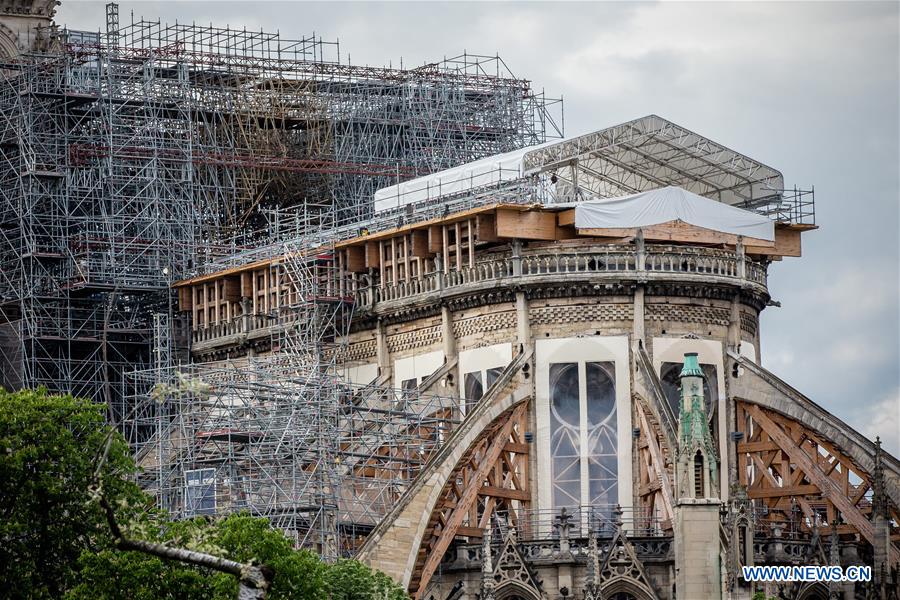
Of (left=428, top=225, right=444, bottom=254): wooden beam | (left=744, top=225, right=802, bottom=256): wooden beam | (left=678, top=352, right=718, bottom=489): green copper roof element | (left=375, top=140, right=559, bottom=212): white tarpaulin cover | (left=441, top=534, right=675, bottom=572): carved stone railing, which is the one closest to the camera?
(left=678, top=352, right=718, bottom=489): green copper roof element

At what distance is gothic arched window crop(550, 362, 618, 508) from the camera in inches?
3167

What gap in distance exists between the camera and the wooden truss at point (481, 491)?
253ft

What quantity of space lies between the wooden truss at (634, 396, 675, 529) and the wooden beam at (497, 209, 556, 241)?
6.61 m

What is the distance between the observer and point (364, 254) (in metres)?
88.1

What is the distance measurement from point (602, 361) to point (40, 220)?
1110 inches

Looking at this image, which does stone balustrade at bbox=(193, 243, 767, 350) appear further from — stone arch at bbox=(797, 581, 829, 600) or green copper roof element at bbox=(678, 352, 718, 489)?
stone arch at bbox=(797, 581, 829, 600)

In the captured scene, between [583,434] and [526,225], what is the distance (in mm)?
7432

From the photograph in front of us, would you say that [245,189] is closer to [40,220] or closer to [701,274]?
[40,220]

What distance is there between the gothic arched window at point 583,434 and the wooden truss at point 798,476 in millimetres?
5006

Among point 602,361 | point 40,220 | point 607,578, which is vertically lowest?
point 607,578

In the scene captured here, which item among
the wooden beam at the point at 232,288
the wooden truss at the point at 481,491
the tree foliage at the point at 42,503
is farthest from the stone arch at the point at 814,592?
the wooden beam at the point at 232,288

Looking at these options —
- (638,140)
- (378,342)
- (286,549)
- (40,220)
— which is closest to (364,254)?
(378,342)

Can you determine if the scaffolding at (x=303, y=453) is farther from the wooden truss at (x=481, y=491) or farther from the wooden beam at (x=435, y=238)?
the wooden beam at (x=435, y=238)

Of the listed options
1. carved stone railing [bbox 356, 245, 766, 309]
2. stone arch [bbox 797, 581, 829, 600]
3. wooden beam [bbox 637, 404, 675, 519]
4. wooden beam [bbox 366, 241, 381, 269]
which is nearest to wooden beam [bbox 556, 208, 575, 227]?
carved stone railing [bbox 356, 245, 766, 309]
